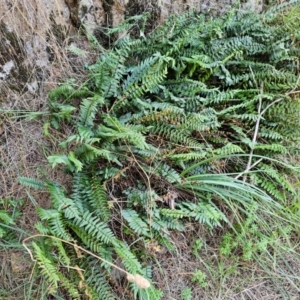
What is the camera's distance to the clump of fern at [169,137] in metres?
1.80

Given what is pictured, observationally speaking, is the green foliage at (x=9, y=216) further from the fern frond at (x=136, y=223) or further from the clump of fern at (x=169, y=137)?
the fern frond at (x=136, y=223)

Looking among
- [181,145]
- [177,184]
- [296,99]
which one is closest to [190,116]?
[181,145]

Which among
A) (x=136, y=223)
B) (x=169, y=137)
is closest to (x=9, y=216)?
(x=136, y=223)

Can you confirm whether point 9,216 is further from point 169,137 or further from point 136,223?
point 169,137

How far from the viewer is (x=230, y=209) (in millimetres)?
2107

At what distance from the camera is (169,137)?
2074 mm

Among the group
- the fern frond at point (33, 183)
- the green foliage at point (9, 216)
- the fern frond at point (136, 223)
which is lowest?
the fern frond at point (136, 223)

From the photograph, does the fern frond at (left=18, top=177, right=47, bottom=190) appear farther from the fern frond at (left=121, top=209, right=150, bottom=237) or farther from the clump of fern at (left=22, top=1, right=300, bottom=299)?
the fern frond at (left=121, top=209, right=150, bottom=237)

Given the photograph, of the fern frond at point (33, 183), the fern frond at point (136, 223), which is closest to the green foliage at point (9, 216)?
the fern frond at point (33, 183)

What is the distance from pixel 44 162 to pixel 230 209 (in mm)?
1166

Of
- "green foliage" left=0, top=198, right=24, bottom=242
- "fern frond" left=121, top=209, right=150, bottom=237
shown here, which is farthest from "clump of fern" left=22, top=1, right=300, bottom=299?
"green foliage" left=0, top=198, right=24, bottom=242

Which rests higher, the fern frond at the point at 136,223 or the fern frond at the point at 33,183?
the fern frond at the point at 33,183

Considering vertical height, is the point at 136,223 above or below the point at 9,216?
below

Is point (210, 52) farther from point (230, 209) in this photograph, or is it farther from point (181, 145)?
point (230, 209)
